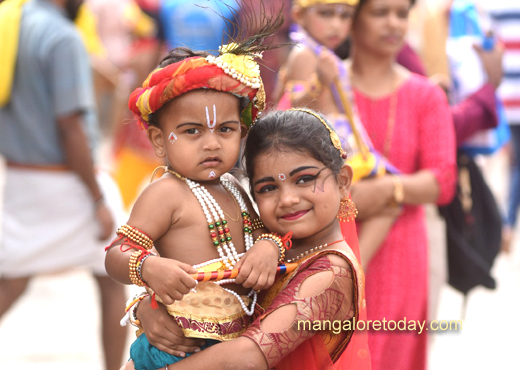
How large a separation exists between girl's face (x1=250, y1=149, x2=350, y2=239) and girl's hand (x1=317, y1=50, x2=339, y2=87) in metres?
1.13

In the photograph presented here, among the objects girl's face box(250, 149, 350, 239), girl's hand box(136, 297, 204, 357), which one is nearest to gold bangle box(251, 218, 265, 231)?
girl's face box(250, 149, 350, 239)

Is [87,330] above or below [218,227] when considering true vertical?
below

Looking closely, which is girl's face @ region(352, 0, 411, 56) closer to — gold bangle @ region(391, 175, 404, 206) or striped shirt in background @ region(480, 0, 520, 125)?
gold bangle @ region(391, 175, 404, 206)

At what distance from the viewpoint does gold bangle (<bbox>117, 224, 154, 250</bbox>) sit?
226 cm

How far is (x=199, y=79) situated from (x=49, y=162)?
250 cm

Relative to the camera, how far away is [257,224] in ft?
8.30

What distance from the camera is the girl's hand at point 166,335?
2328 mm

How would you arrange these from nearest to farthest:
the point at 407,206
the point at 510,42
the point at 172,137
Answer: the point at 172,137
the point at 407,206
the point at 510,42

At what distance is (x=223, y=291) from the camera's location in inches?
92.5

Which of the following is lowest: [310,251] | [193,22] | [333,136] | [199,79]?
[193,22]

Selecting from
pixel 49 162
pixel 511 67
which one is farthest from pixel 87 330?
pixel 511 67

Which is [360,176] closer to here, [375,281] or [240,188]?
[375,281]

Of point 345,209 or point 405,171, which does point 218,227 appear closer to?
point 345,209

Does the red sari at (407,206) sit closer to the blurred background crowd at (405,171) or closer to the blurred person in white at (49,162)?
the blurred background crowd at (405,171)
